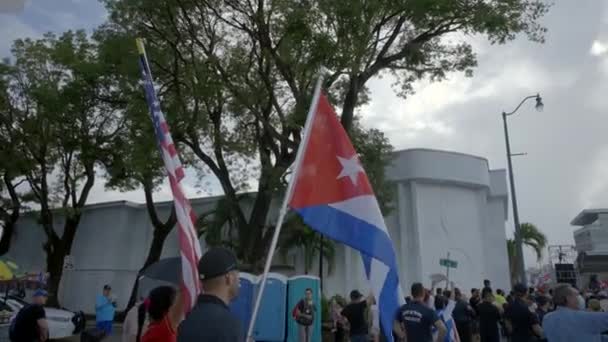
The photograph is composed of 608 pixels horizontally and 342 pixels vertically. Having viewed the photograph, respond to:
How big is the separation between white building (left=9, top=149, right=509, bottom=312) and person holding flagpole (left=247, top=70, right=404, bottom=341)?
2152 cm

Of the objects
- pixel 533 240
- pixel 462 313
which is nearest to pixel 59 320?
pixel 462 313

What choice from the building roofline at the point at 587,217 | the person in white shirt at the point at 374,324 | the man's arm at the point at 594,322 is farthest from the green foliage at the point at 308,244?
the building roofline at the point at 587,217

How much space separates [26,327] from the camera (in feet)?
22.6

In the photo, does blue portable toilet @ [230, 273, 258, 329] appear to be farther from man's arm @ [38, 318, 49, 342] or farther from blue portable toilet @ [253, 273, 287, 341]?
man's arm @ [38, 318, 49, 342]

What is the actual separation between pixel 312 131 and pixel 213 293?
262 centimetres

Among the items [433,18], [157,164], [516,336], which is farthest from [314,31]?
[516,336]

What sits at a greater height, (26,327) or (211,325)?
(211,325)

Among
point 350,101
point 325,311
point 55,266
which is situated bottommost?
point 325,311

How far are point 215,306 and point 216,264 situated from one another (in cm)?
28

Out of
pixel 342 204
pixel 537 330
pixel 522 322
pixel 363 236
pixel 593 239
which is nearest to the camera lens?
pixel 363 236

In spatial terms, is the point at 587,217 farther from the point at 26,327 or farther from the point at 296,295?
the point at 26,327

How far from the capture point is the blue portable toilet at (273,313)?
15.4 metres

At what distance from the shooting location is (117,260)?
32.3m

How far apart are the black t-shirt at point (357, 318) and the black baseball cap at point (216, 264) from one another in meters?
7.78
